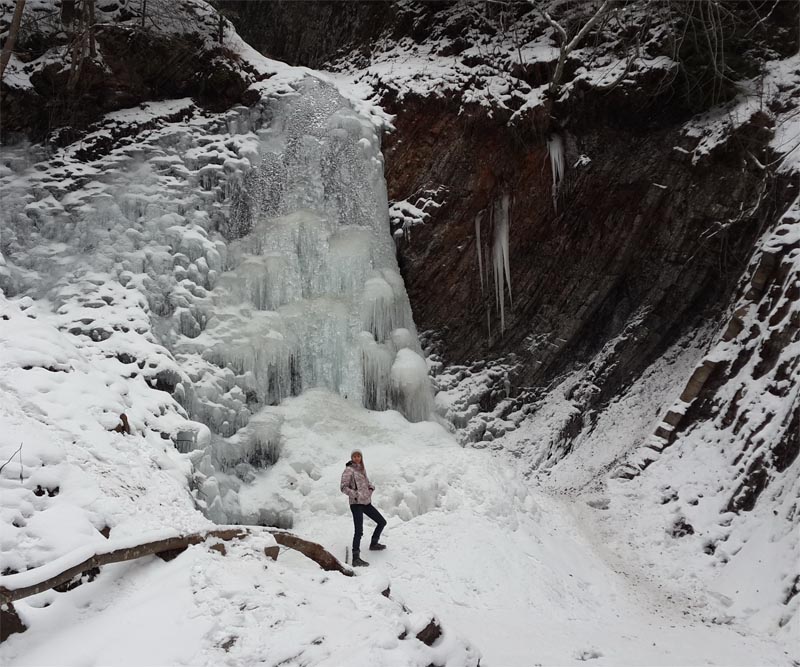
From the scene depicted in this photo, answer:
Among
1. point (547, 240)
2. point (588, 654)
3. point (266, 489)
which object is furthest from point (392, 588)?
point (547, 240)

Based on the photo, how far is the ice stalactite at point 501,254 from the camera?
12812 mm

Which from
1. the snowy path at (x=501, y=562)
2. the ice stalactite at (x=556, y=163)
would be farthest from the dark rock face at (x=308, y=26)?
the snowy path at (x=501, y=562)

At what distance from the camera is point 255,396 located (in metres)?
10.0

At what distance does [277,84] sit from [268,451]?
23.6ft

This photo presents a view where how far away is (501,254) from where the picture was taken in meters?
12.8

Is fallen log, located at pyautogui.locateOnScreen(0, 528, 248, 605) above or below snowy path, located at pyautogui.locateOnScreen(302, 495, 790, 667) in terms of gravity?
above

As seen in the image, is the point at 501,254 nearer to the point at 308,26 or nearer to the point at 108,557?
the point at 308,26

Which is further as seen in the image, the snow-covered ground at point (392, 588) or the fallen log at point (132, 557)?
the snow-covered ground at point (392, 588)

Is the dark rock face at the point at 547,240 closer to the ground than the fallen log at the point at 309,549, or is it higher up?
higher up

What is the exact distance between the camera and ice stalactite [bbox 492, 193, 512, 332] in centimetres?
1281

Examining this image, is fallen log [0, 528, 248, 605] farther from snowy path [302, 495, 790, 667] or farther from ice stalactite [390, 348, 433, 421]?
ice stalactite [390, 348, 433, 421]

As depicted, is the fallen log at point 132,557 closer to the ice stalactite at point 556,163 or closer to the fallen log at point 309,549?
the fallen log at point 309,549

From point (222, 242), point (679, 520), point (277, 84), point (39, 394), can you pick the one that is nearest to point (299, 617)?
point (39, 394)

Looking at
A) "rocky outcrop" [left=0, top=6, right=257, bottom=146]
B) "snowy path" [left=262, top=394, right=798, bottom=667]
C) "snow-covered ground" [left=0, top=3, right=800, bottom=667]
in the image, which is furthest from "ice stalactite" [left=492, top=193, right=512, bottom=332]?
"rocky outcrop" [left=0, top=6, right=257, bottom=146]
